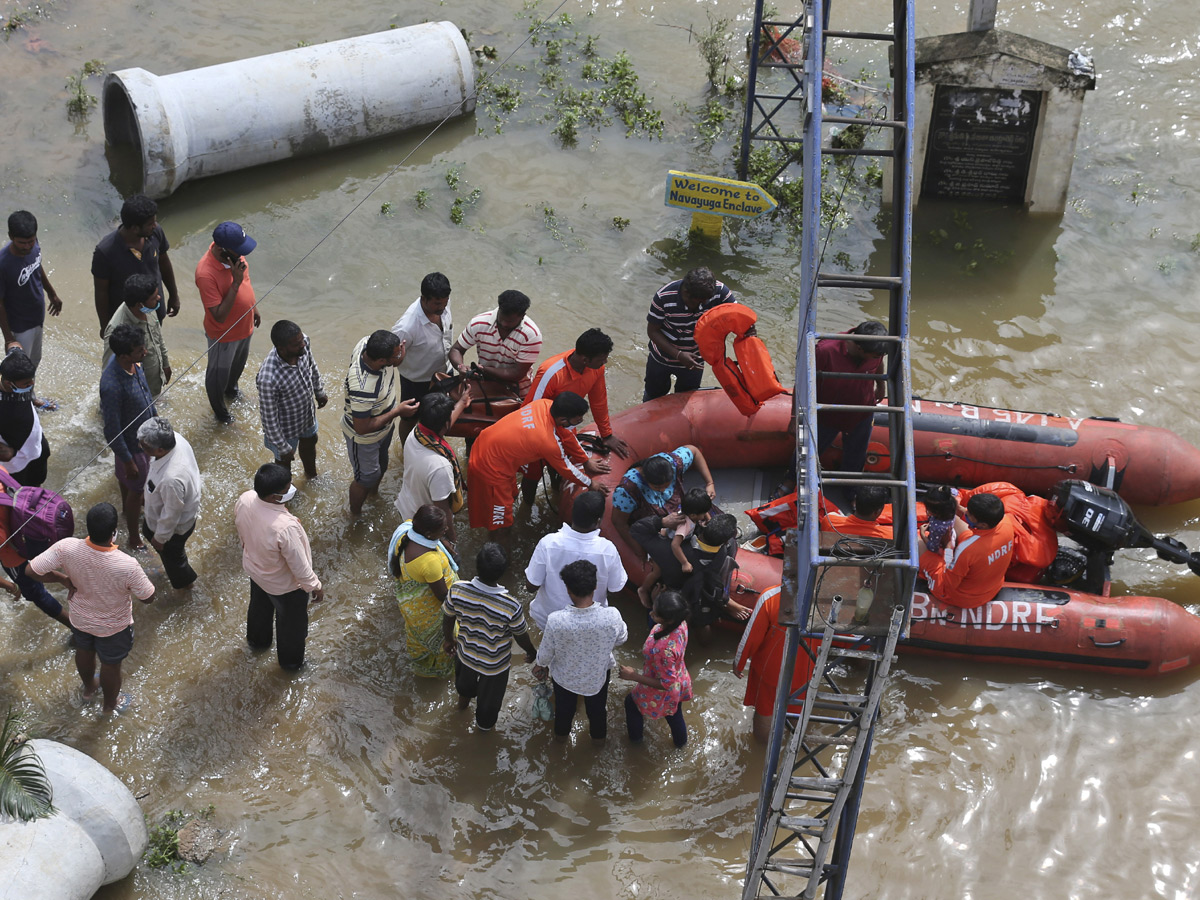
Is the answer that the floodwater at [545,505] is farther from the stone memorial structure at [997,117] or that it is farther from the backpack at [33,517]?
the backpack at [33,517]

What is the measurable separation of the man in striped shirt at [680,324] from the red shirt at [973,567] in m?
2.03

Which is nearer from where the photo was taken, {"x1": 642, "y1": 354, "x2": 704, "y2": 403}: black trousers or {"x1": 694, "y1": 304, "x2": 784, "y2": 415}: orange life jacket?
{"x1": 694, "y1": 304, "x2": 784, "y2": 415}: orange life jacket

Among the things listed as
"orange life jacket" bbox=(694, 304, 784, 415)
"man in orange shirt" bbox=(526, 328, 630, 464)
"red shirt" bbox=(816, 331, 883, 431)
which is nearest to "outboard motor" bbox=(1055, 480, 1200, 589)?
"red shirt" bbox=(816, 331, 883, 431)

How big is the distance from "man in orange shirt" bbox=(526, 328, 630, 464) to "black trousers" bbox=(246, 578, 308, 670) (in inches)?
71.2

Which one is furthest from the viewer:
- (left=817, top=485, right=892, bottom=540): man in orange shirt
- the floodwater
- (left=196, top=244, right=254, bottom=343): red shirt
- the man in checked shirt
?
(left=196, top=244, right=254, bottom=343): red shirt

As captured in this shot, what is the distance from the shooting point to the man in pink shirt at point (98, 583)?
5.15 metres

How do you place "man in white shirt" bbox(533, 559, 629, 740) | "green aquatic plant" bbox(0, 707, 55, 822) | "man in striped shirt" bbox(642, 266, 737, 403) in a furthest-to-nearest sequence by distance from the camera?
"man in striped shirt" bbox(642, 266, 737, 403) < "man in white shirt" bbox(533, 559, 629, 740) < "green aquatic plant" bbox(0, 707, 55, 822)

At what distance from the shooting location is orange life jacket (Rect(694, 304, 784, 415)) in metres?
6.69

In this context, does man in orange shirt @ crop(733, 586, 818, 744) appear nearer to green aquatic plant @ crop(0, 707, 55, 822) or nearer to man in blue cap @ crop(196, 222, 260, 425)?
green aquatic plant @ crop(0, 707, 55, 822)

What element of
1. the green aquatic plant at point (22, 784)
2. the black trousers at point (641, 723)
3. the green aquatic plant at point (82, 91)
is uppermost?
the green aquatic plant at point (82, 91)

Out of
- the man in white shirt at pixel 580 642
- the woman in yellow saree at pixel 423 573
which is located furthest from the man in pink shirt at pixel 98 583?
the man in white shirt at pixel 580 642

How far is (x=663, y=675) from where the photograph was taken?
17.9 ft

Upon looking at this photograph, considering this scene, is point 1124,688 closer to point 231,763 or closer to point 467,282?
point 231,763

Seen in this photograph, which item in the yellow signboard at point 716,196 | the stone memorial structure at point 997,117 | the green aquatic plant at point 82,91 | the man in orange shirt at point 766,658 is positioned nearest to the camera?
the man in orange shirt at point 766,658
